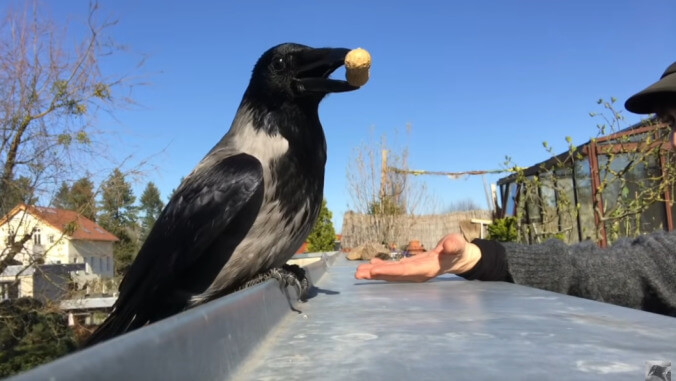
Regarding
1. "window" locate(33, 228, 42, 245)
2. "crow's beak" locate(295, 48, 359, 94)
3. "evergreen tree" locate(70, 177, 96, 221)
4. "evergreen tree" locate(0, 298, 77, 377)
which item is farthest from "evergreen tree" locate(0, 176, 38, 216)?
"crow's beak" locate(295, 48, 359, 94)

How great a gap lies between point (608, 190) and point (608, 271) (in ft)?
19.4

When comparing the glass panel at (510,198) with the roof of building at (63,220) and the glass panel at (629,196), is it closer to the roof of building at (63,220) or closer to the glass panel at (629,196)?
the glass panel at (629,196)

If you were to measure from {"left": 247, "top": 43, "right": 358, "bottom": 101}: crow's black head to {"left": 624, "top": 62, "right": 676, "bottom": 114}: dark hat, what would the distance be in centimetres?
121

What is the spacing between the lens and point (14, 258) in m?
9.12

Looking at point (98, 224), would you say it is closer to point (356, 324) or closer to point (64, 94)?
point (64, 94)

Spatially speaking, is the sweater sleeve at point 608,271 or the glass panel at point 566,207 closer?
the sweater sleeve at point 608,271

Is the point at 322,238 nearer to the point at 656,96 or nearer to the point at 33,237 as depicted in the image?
the point at 33,237

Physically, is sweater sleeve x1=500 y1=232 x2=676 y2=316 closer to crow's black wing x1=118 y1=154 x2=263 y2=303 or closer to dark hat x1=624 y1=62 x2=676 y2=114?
dark hat x1=624 y1=62 x2=676 y2=114

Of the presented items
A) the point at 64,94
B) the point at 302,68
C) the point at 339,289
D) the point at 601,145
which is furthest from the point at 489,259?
the point at 64,94

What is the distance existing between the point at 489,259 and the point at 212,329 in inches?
66.2

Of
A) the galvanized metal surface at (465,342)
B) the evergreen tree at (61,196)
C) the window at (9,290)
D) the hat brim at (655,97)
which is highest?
the evergreen tree at (61,196)

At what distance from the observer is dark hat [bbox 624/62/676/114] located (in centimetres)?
202

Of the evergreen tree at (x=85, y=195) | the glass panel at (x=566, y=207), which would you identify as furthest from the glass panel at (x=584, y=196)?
the evergreen tree at (x=85, y=195)

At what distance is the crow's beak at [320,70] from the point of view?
95.3 inches
